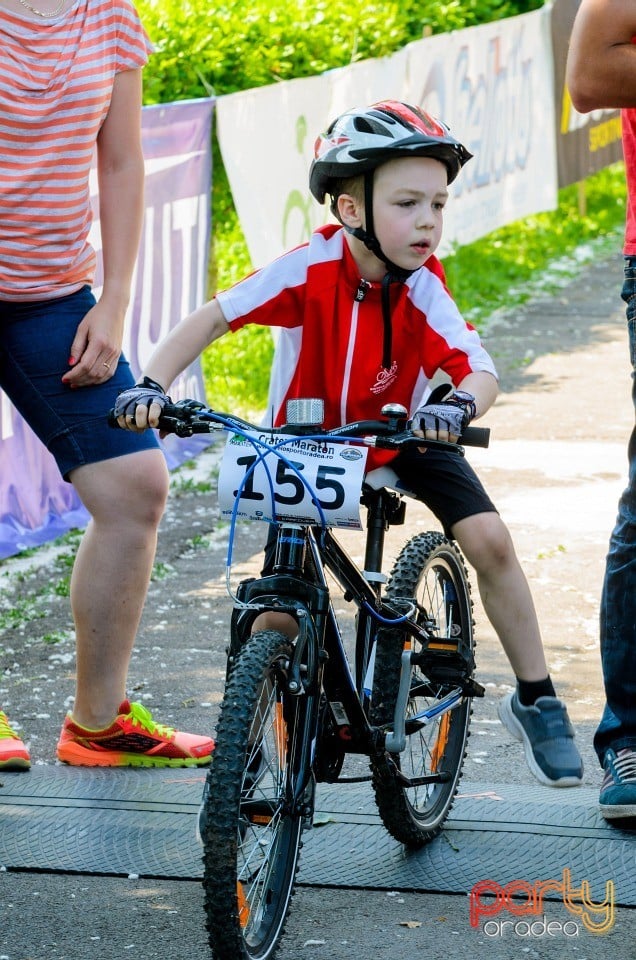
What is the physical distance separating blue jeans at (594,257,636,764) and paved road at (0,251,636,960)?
29 cm

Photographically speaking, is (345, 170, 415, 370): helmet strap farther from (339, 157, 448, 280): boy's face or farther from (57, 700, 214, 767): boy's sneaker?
(57, 700, 214, 767): boy's sneaker

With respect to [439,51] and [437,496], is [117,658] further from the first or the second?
[439,51]

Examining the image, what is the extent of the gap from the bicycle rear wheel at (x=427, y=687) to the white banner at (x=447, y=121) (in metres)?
4.43

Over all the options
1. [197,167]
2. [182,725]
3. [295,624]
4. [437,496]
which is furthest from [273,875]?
[197,167]

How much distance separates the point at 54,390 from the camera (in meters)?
4.04

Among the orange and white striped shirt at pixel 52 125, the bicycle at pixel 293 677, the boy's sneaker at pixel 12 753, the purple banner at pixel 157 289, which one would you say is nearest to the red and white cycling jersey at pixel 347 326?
the bicycle at pixel 293 677

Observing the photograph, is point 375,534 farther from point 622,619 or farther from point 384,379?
point 622,619

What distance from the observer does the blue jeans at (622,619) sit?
389 cm

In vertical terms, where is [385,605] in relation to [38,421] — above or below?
below

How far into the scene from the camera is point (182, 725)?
15.5 ft

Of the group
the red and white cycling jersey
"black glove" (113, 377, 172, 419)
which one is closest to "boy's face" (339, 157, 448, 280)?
the red and white cycling jersey

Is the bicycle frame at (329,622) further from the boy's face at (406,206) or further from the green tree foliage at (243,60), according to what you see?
the green tree foliage at (243,60)

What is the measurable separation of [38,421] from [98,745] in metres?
0.94

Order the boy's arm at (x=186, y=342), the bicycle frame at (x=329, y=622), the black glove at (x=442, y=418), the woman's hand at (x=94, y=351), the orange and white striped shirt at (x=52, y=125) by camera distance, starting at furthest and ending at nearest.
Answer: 1. the woman's hand at (x=94, y=351)
2. the orange and white striped shirt at (x=52, y=125)
3. the boy's arm at (x=186, y=342)
4. the bicycle frame at (x=329, y=622)
5. the black glove at (x=442, y=418)
